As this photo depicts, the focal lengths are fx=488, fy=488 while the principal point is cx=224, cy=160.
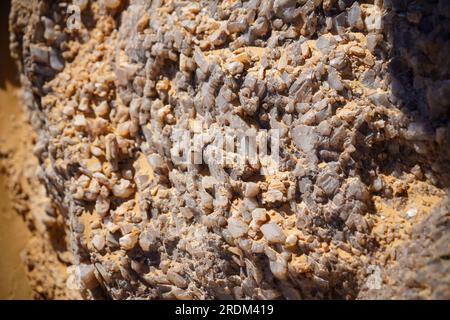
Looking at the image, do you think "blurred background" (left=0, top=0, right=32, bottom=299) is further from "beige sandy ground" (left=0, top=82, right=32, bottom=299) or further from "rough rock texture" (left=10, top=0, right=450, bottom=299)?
"rough rock texture" (left=10, top=0, right=450, bottom=299)

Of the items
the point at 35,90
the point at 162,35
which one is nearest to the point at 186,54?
the point at 162,35

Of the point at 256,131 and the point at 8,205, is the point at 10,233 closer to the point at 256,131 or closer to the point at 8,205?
the point at 8,205

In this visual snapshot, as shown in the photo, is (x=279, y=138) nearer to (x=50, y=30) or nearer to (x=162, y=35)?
(x=162, y=35)

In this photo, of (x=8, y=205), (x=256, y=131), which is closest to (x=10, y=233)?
(x=8, y=205)

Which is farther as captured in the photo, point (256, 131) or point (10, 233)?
point (10, 233)

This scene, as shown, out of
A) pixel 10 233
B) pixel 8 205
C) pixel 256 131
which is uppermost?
pixel 256 131

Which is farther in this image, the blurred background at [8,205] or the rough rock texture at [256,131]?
the blurred background at [8,205]

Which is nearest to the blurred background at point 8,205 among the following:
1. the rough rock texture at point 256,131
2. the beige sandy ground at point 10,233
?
the beige sandy ground at point 10,233

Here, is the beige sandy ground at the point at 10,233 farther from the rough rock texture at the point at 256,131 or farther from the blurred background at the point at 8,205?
the rough rock texture at the point at 256,131
